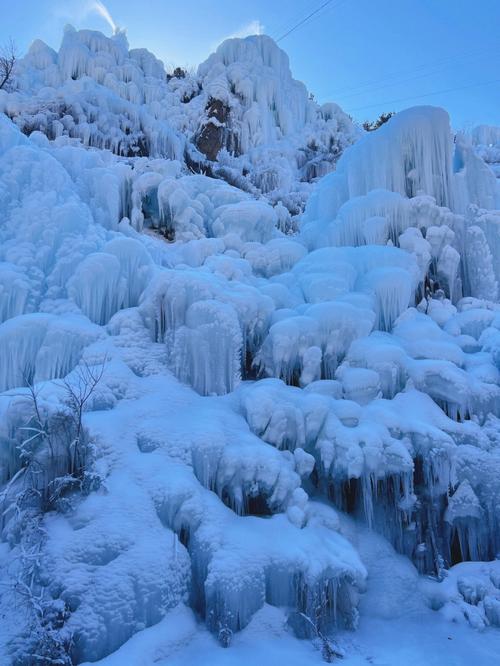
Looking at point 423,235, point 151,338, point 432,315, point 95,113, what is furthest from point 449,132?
point 95,113

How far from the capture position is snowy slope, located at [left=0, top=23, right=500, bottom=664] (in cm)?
387

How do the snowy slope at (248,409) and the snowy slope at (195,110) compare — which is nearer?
the snowy slope at (248,409)

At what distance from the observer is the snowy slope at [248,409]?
3.87 m

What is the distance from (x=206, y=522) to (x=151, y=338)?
283cm

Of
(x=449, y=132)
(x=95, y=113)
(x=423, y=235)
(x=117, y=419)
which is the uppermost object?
(x=95, y=113)

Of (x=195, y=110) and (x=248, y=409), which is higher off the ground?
(x=195, y=110)

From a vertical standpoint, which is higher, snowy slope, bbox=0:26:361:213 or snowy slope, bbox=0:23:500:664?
snowy slope, bbox=0:26:361:213

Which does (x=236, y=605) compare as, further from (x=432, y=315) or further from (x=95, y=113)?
(x=95, y=113)

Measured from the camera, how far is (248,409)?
535cm

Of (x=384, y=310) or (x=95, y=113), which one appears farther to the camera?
(x=95, y=113)

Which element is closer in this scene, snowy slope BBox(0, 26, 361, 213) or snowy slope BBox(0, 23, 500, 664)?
snowy slope BBox(0, 23, 500, 664)

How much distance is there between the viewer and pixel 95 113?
50.5 ft

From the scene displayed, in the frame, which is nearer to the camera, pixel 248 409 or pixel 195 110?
pixel 248 409

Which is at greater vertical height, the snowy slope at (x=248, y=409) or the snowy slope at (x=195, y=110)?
the snowy slope at (x=195, y=110)
